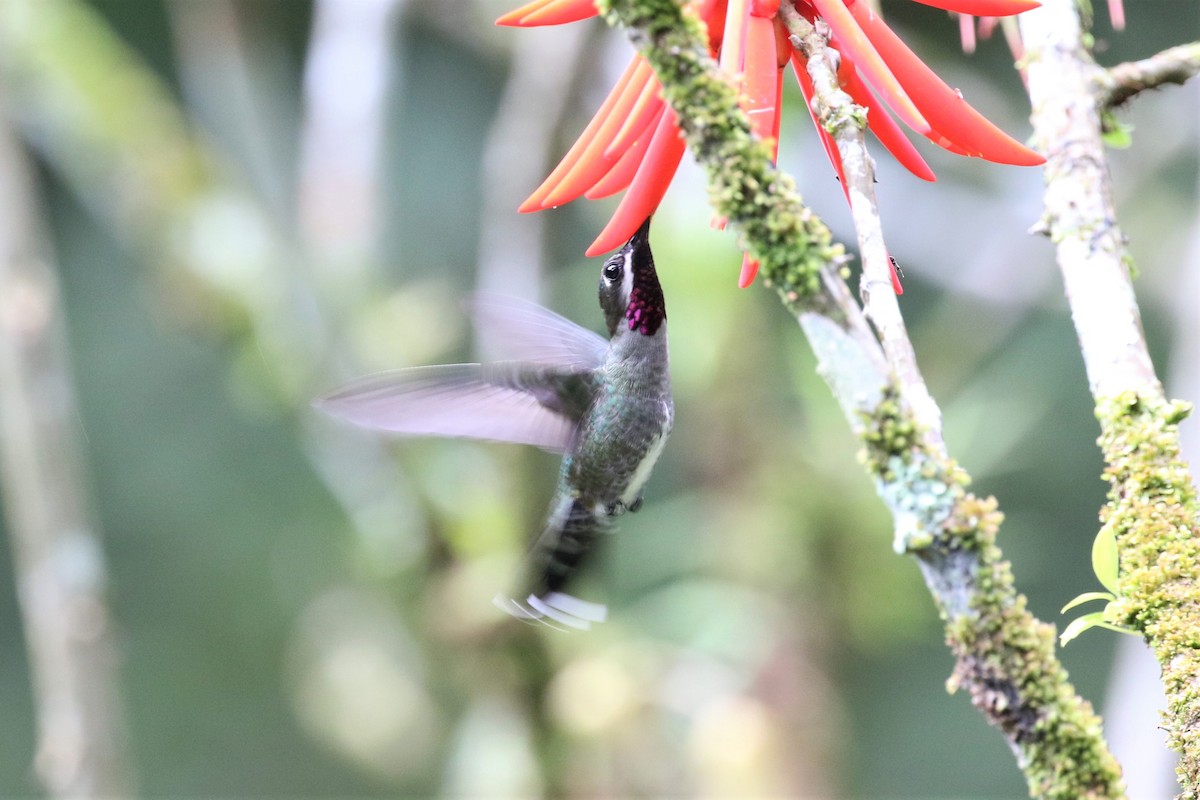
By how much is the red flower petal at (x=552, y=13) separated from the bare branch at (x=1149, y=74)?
375 mm

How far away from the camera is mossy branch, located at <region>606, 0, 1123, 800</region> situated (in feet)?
1.49

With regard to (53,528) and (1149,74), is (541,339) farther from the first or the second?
(53,528)

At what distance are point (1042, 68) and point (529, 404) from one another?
563 millimetres

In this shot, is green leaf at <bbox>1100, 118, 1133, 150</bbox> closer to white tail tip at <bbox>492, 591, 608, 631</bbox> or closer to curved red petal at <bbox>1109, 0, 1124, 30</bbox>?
curved red petal at <bbox>1109, 0, 1124, 30</bbox>

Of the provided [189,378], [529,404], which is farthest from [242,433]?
[529,404]

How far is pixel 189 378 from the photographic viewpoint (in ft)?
13.7

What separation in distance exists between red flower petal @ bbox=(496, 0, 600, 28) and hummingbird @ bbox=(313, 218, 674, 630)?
0.27m

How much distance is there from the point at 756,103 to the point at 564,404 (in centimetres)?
59

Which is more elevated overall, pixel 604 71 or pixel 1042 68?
pixel 604 71

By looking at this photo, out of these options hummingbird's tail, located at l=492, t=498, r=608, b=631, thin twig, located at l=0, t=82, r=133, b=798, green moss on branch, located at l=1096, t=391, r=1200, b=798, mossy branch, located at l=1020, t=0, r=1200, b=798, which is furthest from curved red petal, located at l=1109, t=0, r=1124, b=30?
thin twig, located at l=0, t=82, r=133, b=798

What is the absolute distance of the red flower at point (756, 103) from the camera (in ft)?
1.90

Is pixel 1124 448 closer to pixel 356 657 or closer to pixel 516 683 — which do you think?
pixel 516 683

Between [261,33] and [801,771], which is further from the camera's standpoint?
[261,33]

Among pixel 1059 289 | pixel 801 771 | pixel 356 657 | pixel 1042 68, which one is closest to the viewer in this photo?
pixel 1042 68
